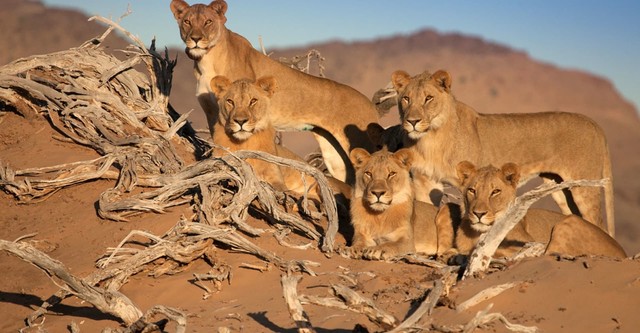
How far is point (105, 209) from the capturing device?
27.9ft

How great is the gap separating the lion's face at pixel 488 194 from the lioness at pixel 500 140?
113 cm

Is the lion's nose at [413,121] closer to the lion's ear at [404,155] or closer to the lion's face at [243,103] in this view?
the lion's ear at [404,155]

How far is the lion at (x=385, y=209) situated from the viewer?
809 cm

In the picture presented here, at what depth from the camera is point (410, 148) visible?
30.9 feet

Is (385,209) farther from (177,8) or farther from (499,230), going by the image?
(177,8)

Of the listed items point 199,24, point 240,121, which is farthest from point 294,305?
point 199,24

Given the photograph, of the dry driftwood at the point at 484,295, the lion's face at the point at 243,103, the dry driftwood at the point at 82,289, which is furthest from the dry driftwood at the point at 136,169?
the dry driftwood at the point at 484,295

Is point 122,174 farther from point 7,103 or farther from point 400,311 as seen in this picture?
point 400,311

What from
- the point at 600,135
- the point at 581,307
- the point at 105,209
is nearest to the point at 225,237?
the point at 105,209

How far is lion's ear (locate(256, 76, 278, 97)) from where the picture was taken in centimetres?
941

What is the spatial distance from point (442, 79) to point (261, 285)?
2.64 metres

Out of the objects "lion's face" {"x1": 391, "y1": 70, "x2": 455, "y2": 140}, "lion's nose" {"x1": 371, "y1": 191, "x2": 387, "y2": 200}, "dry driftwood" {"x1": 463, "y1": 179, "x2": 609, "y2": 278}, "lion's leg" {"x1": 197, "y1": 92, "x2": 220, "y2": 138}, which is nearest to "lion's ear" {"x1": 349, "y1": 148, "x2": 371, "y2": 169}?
"lion's nose" {"x1": 371, "y1": 191, "x2": 387, "y2": 200}

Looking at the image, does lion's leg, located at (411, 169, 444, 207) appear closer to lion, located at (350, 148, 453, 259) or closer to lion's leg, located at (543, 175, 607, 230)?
lion, located at (350, 148, 453, 259)

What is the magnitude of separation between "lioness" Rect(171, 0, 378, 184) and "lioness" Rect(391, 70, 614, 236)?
3.89ft
